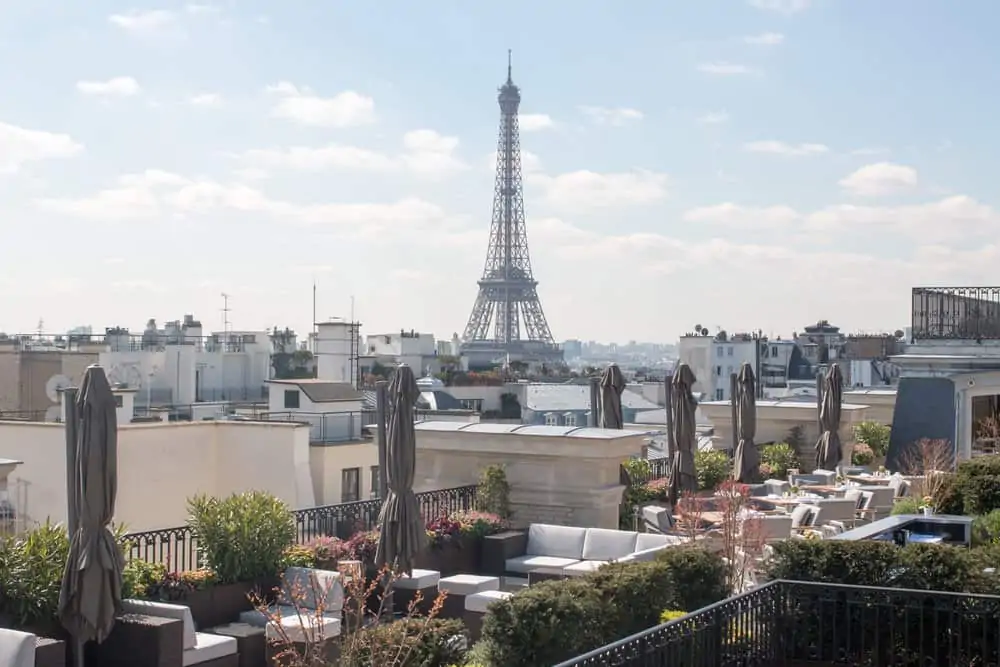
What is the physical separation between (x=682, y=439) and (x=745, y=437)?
250 centimetres

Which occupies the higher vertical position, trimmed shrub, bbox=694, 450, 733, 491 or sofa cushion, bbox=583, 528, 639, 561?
trimmed shrub, bbox=694, 450, 733, 491

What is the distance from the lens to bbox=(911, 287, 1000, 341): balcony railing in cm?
2202

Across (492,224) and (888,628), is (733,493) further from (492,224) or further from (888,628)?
(492,224)

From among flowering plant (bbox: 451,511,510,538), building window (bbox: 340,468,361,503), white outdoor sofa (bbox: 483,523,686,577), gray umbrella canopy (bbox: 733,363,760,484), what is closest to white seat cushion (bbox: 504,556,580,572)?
white outdoor sofa (bbox: 483,523,686,577)

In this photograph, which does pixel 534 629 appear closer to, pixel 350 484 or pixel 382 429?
pixel 382 429

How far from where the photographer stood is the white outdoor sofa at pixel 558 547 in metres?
13.1

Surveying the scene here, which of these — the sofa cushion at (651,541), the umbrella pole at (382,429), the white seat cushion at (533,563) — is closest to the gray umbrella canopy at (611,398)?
the white seat cushion at (533,563)

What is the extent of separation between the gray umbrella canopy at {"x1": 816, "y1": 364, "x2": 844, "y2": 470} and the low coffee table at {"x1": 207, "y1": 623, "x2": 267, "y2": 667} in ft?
44.4

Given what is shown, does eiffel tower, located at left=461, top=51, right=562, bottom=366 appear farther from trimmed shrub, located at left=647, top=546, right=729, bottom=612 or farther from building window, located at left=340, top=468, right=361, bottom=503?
trimmed shrub, located at left=647, top=546, right=729, bottom=612

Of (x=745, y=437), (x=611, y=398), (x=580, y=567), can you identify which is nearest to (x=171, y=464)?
(x=611, y=398)

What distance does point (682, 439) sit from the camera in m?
16.8

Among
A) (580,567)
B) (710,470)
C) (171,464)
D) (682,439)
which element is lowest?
(580,567)

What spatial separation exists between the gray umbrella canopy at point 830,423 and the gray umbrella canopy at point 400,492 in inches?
428

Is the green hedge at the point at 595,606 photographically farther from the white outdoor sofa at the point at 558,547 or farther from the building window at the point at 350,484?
the building window at the point at 350,484
